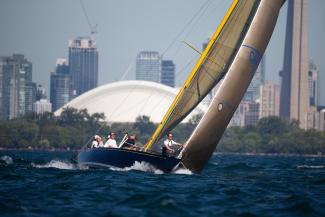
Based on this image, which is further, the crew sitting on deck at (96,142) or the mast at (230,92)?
the crew sitting on deck at (96,142)

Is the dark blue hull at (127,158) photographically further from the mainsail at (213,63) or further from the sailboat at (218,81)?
the mainsail at (213,63)

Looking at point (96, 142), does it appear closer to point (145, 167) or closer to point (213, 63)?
point (145, 167)

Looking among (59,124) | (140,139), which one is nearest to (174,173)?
(140,139)

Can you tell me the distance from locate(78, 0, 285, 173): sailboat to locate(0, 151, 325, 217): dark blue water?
62cm

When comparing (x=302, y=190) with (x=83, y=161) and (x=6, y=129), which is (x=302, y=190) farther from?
(x=6, y=129)

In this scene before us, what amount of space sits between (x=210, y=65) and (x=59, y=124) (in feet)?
423

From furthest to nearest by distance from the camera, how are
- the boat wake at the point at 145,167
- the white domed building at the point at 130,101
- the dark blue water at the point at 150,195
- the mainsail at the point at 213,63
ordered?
1. the white domed building at the point at 130,101
2. the boat wake at the point at 145,167
3. the mainsail at the point at 213,63
4. the dark blue water at the point at 150,195

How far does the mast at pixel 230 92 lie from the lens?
34.0 m

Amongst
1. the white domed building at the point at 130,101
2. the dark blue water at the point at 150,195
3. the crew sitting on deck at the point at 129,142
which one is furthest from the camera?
the white domed building at the point at 130,101

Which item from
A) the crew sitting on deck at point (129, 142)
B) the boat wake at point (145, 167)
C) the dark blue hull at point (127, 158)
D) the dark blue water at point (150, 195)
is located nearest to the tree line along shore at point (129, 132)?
the crew sitting on deck at point (129, 142)

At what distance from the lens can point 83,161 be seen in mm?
38688

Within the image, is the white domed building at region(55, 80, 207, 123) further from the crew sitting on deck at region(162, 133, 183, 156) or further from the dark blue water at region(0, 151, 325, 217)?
the dark blue water at region(0, 151, 325, 217)

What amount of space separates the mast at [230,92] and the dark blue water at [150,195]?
947mm

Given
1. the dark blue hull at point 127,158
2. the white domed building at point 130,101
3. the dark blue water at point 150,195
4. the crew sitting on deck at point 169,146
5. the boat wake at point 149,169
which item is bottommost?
the dark blue water at point 150,195
